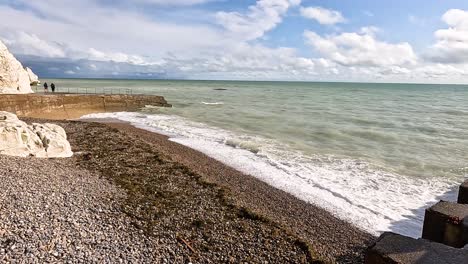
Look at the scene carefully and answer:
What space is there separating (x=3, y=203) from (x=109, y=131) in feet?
45.2

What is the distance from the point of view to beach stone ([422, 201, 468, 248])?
6672mm

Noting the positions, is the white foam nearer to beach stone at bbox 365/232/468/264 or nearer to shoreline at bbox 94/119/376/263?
shoreline at bbox 94/119/376/263

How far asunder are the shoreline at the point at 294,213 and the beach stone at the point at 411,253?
1864 millimetres

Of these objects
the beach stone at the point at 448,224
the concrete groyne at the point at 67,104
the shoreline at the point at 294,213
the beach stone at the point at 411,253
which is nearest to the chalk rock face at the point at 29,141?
the shoreline at the point at 294,213

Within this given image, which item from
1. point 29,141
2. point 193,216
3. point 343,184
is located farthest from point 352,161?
point 29,141

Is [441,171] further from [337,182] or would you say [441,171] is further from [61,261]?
[61,261]

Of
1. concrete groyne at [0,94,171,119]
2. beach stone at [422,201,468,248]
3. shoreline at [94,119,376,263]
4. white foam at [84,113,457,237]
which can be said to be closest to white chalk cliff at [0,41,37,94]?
concrete groyne at [0,94,171,119]

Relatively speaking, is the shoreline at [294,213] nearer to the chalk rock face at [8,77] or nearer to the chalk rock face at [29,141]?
the chalk rock face at [29,141]

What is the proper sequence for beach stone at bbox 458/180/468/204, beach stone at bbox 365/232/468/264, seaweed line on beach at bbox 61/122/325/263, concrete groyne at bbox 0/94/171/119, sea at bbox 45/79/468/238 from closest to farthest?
beach stone at bbox 365/232/468/264, seaweed line on beach at bbox 61/122/325/263, beach stone at bbox 458/180/468/204, sea at bbox 45/79/468/238, concrete groyne at bbox 0/94/171/119

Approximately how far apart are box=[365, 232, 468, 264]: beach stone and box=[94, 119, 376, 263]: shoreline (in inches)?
73.4

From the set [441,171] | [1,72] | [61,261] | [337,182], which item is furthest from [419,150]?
[1,72]

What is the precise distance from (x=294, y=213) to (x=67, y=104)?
34587 mm

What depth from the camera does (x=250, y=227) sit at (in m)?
8.27

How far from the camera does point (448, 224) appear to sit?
6863mm
